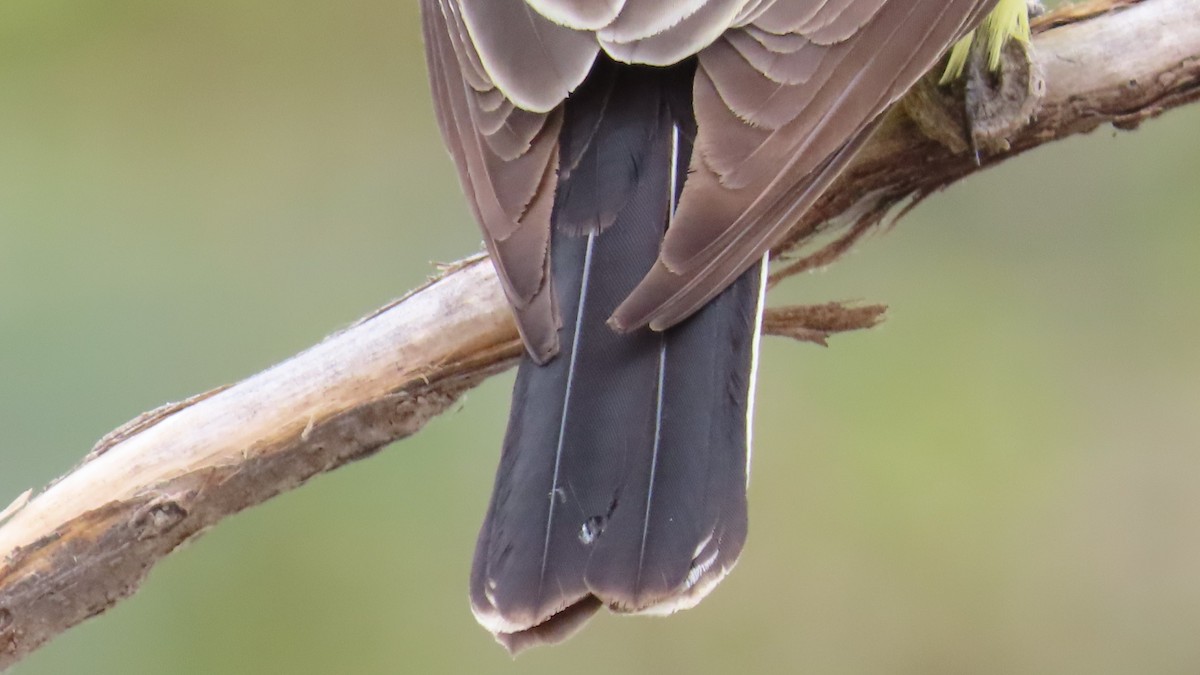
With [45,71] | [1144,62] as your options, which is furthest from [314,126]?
[1144,62]

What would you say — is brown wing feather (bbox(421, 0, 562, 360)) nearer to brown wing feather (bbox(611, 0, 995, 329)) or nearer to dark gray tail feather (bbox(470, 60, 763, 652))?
dark gray tail feather (bbox(470, 60, 763, 652))

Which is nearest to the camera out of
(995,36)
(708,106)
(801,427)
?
(708,106)

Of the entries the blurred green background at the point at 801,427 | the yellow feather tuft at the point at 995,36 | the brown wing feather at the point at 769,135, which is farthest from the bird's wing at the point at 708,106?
the blurred green background at the point at 801,427

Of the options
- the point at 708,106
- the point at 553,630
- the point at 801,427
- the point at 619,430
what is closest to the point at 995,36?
the point at 708,106

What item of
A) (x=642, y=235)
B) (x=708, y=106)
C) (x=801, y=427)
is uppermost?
(x=708, y=106)

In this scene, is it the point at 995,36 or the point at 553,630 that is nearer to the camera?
the point at 553,630

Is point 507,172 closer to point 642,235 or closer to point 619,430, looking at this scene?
point 642,235

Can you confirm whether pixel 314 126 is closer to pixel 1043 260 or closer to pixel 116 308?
pixel 116 308
